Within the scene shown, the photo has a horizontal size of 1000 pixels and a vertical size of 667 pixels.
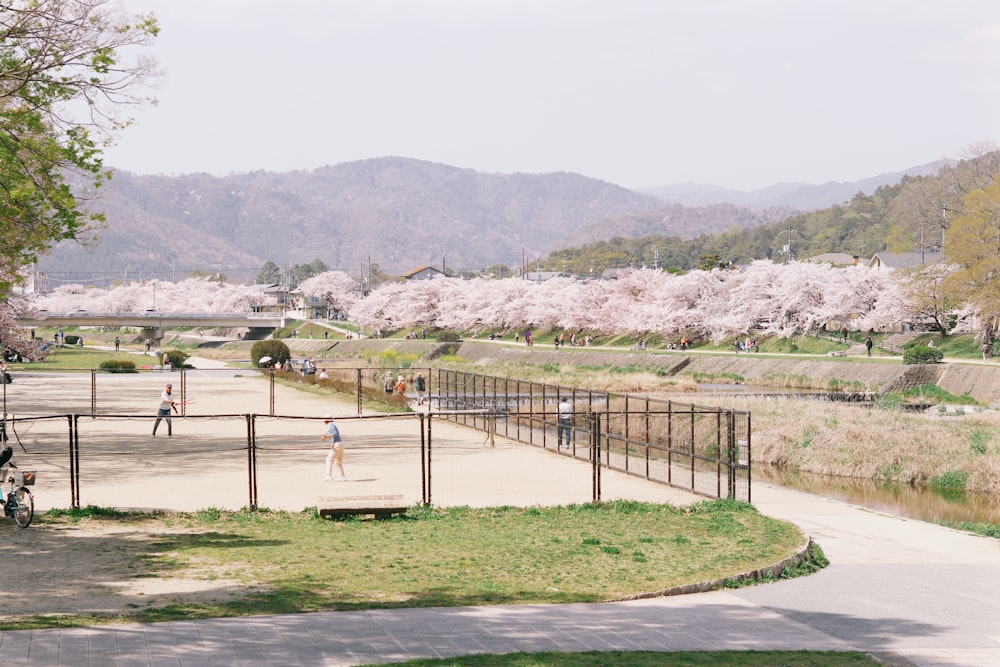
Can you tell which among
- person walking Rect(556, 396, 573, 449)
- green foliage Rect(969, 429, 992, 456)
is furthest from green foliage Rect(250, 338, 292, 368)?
green foliage Rect(969, 429, 992, 456)

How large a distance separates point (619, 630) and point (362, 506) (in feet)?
26.5

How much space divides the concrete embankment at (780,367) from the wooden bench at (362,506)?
37.4 metres

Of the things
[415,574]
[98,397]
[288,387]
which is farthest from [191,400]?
[415,574]

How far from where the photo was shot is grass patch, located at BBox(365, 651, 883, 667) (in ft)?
34.2

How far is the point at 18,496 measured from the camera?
17578mm

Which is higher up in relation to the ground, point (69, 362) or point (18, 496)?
point (18, 496)

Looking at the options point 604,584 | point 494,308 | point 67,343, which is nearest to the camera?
point 604,584

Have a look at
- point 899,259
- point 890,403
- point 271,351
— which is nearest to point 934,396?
point 890,403

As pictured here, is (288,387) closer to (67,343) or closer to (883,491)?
(883,491)

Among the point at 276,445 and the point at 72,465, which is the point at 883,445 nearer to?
the point at 276,445

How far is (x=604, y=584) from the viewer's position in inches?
581

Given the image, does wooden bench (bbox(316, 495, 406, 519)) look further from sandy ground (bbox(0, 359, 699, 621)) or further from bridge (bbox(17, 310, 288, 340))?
bridge (bbox(17, 310, 288, 340))

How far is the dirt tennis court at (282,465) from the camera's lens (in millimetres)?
22312

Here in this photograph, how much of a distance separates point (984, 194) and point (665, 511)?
51.5 meters
